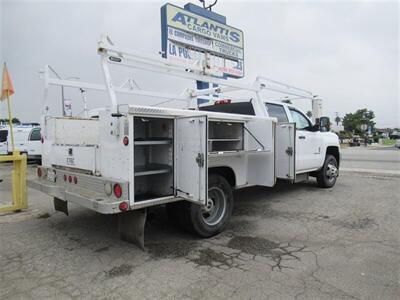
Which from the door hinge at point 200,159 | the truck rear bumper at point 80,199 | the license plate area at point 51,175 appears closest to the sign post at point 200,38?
the license plate area at point 51,175

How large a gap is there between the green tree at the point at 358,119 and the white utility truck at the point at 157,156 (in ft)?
284

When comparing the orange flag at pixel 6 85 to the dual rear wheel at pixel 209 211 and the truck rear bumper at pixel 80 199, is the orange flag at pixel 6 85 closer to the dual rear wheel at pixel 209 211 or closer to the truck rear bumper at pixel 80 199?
the truck rear bumper at pixel 80 199

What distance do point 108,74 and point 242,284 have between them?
2960 mm

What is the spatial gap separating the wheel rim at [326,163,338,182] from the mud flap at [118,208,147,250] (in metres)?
6.03

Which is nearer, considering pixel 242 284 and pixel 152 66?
pixel 242 284

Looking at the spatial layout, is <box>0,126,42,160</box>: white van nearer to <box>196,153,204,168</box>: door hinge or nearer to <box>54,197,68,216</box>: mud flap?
<box>54,197,68,216</box>: mud flap

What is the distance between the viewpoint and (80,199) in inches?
158

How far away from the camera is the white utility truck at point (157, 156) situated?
12.6 feet

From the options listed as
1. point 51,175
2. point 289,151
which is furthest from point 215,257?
point 51,175

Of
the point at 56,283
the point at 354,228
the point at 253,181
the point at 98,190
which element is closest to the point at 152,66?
the point at 98,190

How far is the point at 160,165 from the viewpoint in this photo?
451cm

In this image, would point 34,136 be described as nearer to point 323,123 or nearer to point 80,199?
point 323,123

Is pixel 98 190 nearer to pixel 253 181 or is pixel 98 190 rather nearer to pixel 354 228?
pixel 253 181

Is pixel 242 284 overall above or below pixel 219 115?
below
